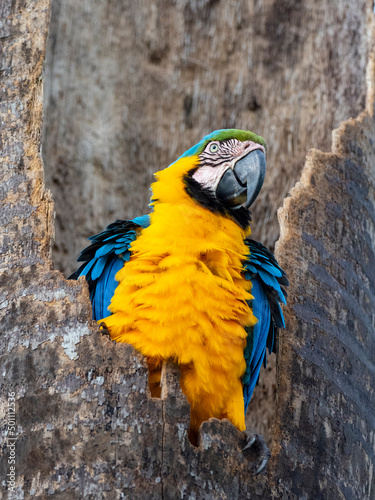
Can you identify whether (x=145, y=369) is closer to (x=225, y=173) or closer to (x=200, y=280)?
(x=200, y=280)

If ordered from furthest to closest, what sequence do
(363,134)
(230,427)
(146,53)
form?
1. (146,53)
2. (363,134)
3. (230,427)

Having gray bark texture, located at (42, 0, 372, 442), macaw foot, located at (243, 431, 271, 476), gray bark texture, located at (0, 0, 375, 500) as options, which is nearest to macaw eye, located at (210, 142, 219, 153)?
gray bark texture, located at (0, 0, 375, 500)

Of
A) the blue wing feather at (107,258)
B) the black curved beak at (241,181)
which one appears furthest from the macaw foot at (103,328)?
the black curved beak at (241,181)

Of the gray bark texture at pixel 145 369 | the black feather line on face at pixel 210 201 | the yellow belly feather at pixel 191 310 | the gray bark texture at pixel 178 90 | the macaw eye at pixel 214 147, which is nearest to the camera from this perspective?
the gray bark texture at pixel 145 369

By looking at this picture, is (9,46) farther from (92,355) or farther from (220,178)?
(92,355)

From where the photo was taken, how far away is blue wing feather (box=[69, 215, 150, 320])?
2391mm

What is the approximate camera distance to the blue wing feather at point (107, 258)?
7.84 feet

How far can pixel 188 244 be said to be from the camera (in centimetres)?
230

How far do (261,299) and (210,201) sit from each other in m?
0.43

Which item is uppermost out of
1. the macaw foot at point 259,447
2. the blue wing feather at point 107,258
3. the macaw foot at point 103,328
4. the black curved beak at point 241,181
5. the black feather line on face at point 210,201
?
the black curved beak at point 241,181

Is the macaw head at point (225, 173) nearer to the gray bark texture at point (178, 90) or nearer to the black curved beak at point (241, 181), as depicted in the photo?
the black curved beak at point (241, 181)

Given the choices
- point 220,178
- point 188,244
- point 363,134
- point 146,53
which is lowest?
point 188,244

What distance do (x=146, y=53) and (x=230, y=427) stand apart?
8.99 ft

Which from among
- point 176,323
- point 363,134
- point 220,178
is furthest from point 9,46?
point 363,134
